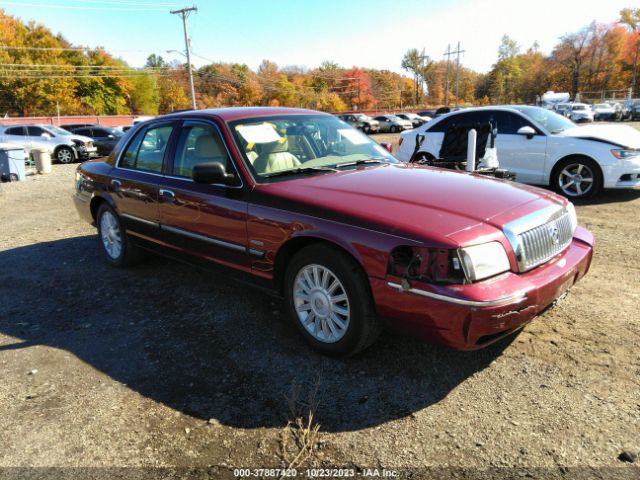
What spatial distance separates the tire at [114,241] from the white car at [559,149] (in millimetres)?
4768

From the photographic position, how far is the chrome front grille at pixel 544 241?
279cm

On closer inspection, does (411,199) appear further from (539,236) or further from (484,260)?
(539,236)

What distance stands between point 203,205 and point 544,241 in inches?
99.8

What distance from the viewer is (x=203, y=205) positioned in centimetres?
388

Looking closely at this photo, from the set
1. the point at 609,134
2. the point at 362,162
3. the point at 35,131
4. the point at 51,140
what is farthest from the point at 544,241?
the point at 35,131

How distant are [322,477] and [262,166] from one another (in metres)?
2.29

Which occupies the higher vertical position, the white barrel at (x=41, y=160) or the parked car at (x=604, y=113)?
the parked car at (x=604, y=113)

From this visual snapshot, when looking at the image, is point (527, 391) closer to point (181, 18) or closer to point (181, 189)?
point (181, 189)

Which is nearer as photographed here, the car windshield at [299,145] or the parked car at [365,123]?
the car windshield at [299,145]

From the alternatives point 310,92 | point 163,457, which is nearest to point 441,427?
point 163,457

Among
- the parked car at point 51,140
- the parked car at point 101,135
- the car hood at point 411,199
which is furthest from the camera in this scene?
the parked car at point 101,135

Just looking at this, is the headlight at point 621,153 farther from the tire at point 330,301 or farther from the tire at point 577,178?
the tire at point 330,301

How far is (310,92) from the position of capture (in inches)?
3794

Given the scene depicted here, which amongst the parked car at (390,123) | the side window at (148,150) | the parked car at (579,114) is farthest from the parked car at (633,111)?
the side window at (148,150)
